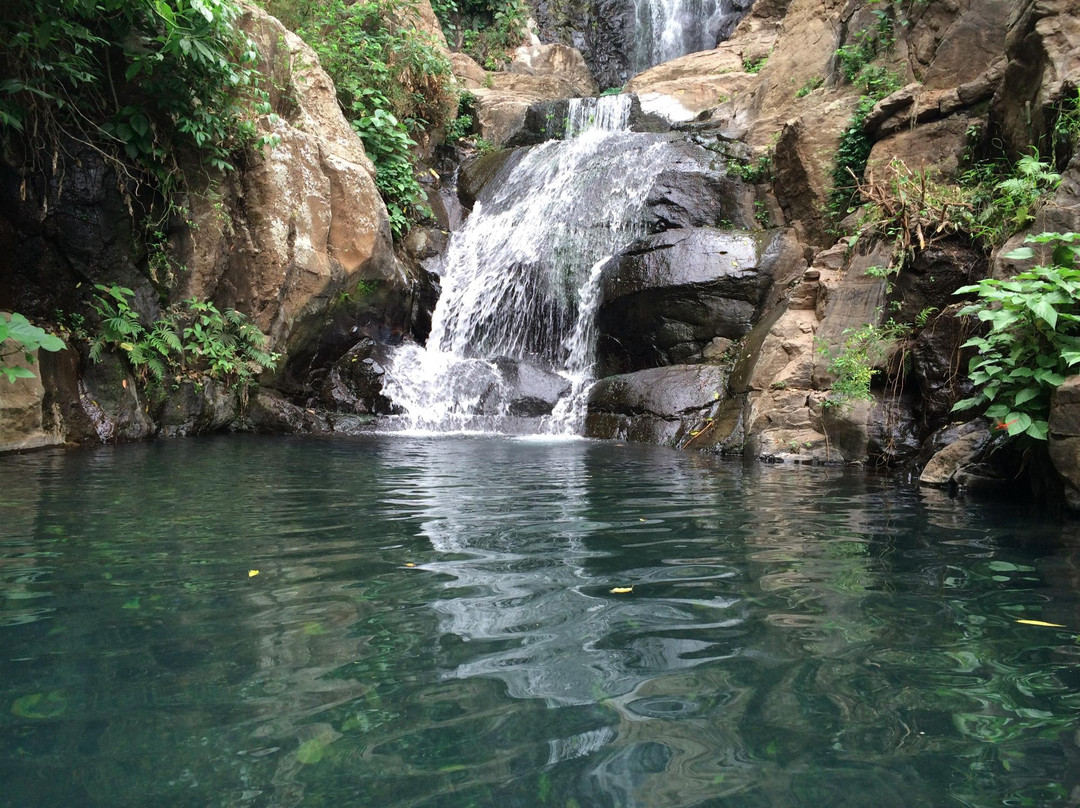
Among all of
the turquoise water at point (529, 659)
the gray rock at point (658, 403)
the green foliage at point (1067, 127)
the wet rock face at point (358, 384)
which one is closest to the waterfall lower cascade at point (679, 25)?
the gray rock at point (658, 403)

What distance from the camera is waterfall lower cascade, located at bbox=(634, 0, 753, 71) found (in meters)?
21.5

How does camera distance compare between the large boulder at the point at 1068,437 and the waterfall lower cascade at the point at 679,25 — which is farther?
the waterfall lower cascade at the point at 679,25

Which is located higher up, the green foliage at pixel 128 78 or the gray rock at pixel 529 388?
the green foliage at pixel 128 78

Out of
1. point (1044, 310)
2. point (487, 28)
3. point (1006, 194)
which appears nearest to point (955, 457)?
point (1044, 310)

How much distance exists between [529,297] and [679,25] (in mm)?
15164

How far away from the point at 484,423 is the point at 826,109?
723 cm

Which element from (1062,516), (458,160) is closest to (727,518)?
(1062,516)

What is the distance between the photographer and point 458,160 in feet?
53.0

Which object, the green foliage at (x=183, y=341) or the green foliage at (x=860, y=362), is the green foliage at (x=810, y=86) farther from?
the green foliage at (x=183, y=341)

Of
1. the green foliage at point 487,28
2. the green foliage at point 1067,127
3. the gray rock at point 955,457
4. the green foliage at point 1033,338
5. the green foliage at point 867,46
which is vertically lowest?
the gray rock at point 955,457

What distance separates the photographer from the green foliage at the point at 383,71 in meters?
12.5

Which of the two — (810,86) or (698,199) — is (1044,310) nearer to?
(698,199)

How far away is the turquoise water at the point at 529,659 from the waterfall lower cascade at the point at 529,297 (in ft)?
23.0

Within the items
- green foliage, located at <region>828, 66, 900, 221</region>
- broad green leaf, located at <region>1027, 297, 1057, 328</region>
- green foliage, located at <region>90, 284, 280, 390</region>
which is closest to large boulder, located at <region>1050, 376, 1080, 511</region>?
broad green leaf, located at <region>1027, 297, 1057, 328</region>
